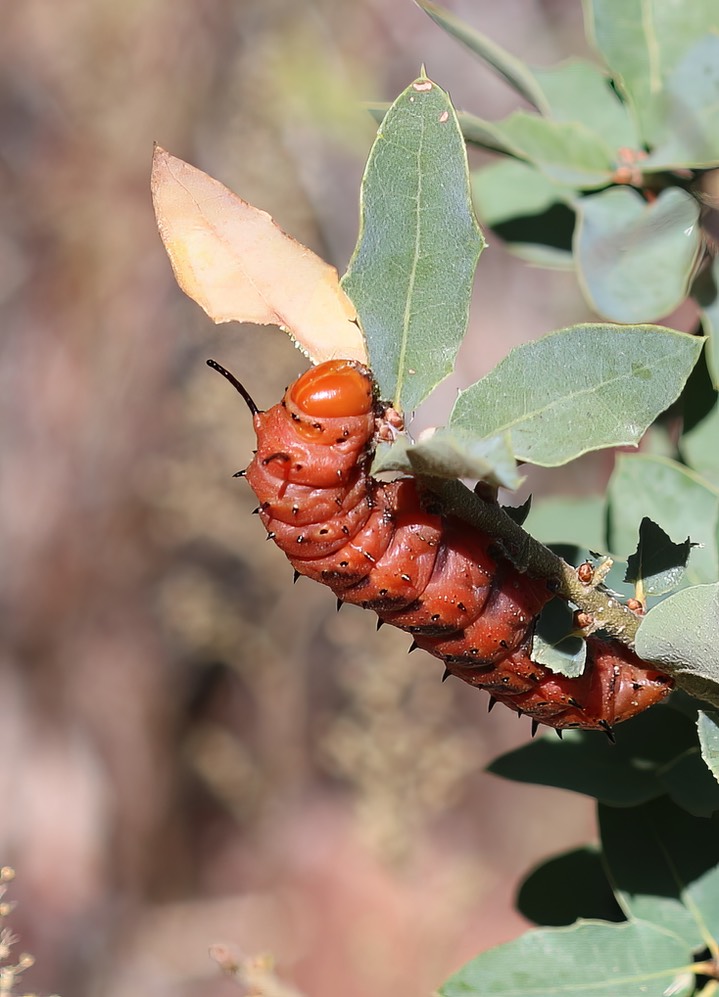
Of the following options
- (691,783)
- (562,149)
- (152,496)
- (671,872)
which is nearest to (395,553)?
(691,783)

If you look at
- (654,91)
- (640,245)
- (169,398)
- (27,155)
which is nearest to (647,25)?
(654,91)

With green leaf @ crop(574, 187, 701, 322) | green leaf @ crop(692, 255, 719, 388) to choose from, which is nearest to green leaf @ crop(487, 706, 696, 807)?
green leaf @ crop(692, 255, 719, 388)

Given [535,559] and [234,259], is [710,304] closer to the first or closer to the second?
[535,559]

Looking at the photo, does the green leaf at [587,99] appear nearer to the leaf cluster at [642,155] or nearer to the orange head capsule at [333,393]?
the leaf cluster at [642,155]

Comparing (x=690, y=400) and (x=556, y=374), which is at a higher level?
(x=690, y=400)

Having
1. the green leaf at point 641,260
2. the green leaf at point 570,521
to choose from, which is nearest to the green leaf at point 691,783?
the green leaf at point 570,521

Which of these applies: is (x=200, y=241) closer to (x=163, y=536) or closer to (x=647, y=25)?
(x=647, y=25)

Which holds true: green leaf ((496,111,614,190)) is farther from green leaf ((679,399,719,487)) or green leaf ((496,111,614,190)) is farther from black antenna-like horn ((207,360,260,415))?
black antenna-like horn ((207,360,260,415))
